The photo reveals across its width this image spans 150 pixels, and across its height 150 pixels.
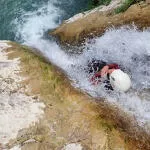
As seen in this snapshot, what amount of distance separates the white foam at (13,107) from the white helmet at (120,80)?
76.8 inches

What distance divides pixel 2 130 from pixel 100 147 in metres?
1.96

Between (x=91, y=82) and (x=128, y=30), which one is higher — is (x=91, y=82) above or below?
below

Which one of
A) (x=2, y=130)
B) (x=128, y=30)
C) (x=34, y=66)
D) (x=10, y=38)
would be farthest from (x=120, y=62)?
(x=10, y=38)

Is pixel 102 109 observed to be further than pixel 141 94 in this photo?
No

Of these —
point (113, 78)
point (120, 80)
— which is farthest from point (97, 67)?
point (120, 80)

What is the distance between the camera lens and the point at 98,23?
35.7 feet

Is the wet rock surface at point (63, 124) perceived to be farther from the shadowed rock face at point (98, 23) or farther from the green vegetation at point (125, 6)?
the green vegetation at point (125, 6)

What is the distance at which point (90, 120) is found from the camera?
7234mm

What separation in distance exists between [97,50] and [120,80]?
7.24 feet

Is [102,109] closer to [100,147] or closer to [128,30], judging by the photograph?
[100,147]

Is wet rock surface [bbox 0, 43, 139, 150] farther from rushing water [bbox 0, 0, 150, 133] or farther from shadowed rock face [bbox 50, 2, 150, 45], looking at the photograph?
shadowed rock face [bbox 50, 2, 150, 45]

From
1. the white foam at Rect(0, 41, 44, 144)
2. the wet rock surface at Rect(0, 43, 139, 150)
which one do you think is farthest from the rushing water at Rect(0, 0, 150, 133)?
the white foam at Rect(0, 41, 44, 144)

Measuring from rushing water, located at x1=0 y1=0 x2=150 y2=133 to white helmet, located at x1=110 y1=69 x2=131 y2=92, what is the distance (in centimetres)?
17

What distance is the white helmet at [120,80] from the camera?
27.6 ft
